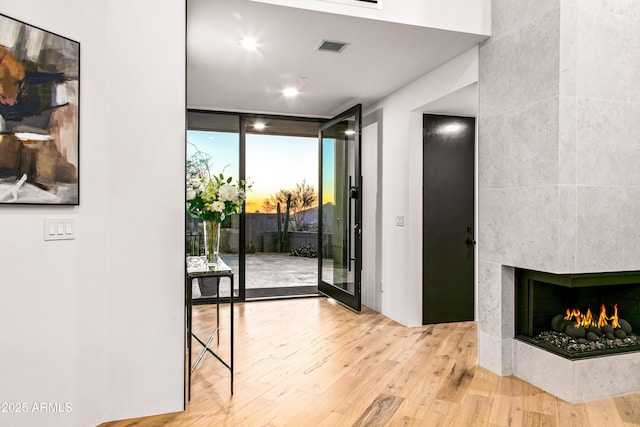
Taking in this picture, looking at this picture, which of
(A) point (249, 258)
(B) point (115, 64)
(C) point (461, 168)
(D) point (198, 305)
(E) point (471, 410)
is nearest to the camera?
(B) point (115, 64)

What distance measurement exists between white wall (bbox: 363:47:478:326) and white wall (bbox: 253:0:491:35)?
715mm

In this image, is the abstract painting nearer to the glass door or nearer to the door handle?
the glass door

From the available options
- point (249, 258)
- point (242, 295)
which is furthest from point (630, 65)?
point (249, 258)

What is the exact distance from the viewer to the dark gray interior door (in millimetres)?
4527

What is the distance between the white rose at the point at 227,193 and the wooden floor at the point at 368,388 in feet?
4.10

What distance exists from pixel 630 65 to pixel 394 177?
90.7 inches

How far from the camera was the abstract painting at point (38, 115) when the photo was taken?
6.55ft

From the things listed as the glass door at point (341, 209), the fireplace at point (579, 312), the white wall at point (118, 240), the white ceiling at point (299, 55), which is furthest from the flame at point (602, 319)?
the white wall at point (118, 240)

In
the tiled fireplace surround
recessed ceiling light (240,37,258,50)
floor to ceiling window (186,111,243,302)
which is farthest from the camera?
floor to ceiling window (186,111,243,302)

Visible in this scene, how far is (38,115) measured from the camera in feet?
6.93

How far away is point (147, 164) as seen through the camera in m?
2.52

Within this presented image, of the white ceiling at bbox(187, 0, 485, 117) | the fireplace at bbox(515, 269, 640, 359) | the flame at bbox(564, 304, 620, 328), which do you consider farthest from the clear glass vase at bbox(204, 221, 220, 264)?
the flame at bbox(564, 304, 620, 328)

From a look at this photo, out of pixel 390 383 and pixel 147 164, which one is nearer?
pixel 147 164

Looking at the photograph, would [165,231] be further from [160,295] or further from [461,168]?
[461,168]
